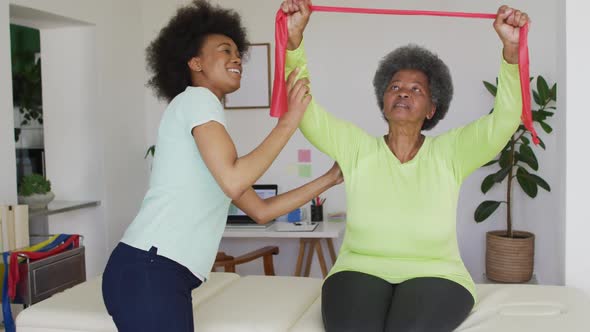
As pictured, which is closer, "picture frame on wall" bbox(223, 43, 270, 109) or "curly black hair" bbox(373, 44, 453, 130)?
"curly black hair" bbox(373, 44, 453, 130)

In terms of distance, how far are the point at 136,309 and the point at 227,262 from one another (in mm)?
2194

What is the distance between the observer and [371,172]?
6.95 ft

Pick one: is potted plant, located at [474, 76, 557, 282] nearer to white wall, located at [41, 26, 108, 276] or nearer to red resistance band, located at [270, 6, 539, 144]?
red resistance band, located at [270, 6, 539, 144]

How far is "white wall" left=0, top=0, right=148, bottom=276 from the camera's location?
168 inches

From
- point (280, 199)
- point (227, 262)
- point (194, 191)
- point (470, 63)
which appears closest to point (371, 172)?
point (280, 199)

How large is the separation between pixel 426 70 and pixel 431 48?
2189 millimetres

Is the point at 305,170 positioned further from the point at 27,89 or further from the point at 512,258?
the point at 27,89

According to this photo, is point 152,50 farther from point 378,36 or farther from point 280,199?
point 378,36

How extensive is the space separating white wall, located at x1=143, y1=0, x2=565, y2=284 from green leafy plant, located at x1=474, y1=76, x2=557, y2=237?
0.25 m

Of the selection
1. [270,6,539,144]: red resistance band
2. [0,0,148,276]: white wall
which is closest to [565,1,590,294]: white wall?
[270,6,539,144]: red resistance band

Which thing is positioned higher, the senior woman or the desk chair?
the senior woman

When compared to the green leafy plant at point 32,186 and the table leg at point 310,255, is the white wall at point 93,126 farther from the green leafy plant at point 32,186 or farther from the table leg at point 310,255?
the table leg at point 310,255

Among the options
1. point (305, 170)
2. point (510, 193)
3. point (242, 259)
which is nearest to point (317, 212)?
point (305, 170)

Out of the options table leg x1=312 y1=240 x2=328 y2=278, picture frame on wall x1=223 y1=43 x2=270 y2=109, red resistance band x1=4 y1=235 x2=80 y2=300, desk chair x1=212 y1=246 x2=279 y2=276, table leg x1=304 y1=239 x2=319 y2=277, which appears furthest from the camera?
picture frame on wall x1=223 y1=43 x2=270 y2=109
